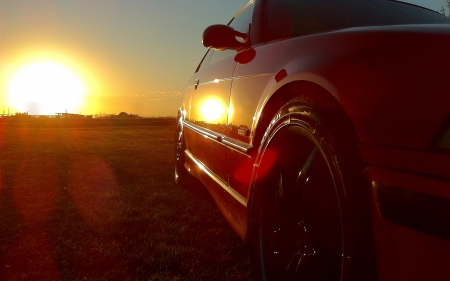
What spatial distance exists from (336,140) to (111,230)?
233 centimetres

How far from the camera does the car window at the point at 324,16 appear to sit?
254 centimetres

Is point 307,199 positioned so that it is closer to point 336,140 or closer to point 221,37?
point 336,140

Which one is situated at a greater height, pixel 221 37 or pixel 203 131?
pixel 221 37

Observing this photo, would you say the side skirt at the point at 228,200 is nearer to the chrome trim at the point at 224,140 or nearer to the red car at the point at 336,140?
the red car at the point at 336,140

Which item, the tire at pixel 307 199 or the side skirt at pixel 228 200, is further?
the side skirt at pixel 228 200

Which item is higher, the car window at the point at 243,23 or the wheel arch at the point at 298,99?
the car window at the point at 243,23

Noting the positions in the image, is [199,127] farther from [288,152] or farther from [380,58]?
[380,58]

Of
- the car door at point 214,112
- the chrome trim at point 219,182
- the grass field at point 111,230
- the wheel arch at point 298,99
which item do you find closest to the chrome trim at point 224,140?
the car door at point 214,112

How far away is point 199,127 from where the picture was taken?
3.48 meters

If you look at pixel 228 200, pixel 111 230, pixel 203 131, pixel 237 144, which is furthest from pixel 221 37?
pixel 111 230

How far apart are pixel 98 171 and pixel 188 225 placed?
2.94m

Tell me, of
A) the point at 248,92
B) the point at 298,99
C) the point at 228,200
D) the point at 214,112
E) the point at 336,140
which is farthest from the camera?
the point at 214,112

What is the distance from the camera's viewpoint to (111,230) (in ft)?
10.5

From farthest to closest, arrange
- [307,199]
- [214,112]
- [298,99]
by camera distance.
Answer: [214,112], [307,199], [298,99]
